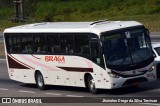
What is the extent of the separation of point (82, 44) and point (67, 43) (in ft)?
2.92

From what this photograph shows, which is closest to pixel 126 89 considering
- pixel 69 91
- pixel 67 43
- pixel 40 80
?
pixel 69 91

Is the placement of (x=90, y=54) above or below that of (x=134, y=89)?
above

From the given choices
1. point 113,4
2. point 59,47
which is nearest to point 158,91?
point 59,47

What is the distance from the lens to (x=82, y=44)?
2216cm

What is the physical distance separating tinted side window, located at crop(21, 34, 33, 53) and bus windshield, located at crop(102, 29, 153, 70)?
4.68 m

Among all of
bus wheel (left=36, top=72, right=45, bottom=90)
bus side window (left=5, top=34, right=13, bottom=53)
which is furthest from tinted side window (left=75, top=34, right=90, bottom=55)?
bus side window (left=5, top=34, right=13, bottom=53)

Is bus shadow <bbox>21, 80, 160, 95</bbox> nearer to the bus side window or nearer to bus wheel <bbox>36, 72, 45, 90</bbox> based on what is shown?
bus wheel <bbox>36, 72, 45, 90</bbox>

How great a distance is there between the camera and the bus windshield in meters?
21.1

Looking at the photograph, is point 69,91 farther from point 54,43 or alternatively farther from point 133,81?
point 133,81

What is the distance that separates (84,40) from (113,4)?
Answer: 185 feet

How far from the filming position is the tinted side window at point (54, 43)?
→ 2334 centimetres

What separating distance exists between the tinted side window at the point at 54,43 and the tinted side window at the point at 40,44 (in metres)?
0.34

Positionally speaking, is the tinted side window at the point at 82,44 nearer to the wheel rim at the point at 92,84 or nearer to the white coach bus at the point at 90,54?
the white coach bus at the point at 90,54

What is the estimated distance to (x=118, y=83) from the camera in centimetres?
2084
